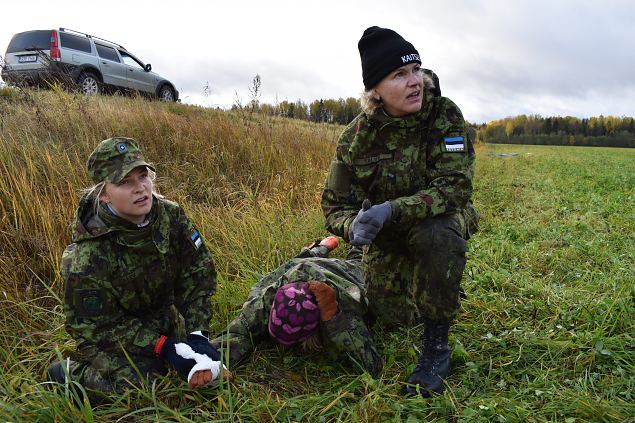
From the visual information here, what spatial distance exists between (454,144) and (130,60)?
11.6m

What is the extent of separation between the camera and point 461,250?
2.09m

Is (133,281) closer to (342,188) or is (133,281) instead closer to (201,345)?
(201,345)

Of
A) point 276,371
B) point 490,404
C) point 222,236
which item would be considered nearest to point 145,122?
point 222,236

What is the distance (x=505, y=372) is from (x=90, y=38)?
11.6 m

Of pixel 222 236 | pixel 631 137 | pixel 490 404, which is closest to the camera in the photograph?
pixel 490 404

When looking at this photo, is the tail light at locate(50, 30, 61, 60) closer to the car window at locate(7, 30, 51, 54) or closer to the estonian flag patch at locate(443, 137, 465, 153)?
the car window at locate(7, 30, 51, 54)

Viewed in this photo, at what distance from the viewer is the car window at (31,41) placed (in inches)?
383

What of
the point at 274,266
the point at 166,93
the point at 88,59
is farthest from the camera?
the point at 166,93

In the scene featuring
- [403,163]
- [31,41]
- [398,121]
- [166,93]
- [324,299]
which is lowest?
[324,299]

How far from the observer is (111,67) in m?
11.1

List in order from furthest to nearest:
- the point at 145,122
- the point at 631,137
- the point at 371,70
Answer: the point at 631,137 → the point at 145,122 → the point at 371,70

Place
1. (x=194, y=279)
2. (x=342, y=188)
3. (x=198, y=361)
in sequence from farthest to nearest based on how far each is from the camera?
(x=342, y=188)
(x=194, y=279)
(x=198, y=361)

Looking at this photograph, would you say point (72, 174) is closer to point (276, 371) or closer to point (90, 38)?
point (276, 371)

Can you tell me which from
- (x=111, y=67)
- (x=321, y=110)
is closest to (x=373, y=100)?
(x=321, y=110)
